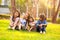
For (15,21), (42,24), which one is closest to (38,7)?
(42,24)

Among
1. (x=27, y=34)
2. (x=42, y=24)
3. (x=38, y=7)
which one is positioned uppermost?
(x=38, y=7)

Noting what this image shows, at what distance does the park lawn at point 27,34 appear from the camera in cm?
209

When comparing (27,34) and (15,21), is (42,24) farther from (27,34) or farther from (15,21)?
(15,21)

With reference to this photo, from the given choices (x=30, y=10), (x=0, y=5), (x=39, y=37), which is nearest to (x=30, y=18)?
(x=30, y=10)

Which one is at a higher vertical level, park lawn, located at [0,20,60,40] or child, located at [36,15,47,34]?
child, located at [36,15,47,34]

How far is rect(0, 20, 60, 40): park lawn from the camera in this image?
2.09 m

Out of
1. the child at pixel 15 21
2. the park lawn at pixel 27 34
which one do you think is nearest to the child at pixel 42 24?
the park lawn at pixel 27 34

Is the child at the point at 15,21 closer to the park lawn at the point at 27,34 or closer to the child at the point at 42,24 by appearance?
the park lawn at the point at 27,34

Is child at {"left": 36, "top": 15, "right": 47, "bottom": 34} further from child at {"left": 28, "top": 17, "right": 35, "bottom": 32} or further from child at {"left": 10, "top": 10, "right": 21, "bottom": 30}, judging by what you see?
child at {"left": 10, "top": 10, "right": 21, "bottom": 30}

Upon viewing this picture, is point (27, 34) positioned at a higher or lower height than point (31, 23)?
lower

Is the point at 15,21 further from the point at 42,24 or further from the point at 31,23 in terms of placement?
the point at 42,24

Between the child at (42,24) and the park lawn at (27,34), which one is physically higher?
the child at (42,24)

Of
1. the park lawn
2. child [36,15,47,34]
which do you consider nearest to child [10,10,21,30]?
the park lawn

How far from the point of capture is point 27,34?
83.4 inches
